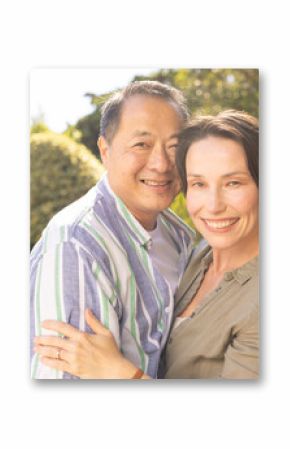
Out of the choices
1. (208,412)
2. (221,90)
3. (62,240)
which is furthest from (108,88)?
(208,412)

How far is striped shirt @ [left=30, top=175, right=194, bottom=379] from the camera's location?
2645 mm

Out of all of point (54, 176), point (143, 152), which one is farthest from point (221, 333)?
point (54, 176)

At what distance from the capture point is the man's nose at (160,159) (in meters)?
2.69

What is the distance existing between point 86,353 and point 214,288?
1.72 ft

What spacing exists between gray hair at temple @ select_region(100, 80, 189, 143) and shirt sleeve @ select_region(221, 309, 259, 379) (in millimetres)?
807

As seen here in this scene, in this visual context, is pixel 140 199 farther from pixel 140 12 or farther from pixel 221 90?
pixel 140 12

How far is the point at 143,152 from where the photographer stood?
2695 millimetres

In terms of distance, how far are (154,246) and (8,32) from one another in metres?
0.98

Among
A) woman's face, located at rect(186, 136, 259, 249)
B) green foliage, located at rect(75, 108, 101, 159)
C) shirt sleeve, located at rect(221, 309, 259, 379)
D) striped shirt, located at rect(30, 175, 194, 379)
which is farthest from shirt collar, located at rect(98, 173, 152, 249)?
shirt sleeve, located at rect(221, 309, 259, 379)

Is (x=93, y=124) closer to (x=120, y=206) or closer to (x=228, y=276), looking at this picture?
(x=120, y=206)

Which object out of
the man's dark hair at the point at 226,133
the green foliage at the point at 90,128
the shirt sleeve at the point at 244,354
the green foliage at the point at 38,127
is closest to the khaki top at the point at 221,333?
the shirt sleeve at the point at 244,354

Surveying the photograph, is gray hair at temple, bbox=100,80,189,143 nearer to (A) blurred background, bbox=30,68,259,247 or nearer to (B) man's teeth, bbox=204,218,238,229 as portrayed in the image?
(A) blurred background, bbox=30,68,259,247

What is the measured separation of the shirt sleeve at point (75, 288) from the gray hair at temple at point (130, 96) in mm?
456

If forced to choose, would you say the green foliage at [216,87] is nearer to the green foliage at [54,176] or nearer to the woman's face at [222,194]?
the woman's face at [222,194]
